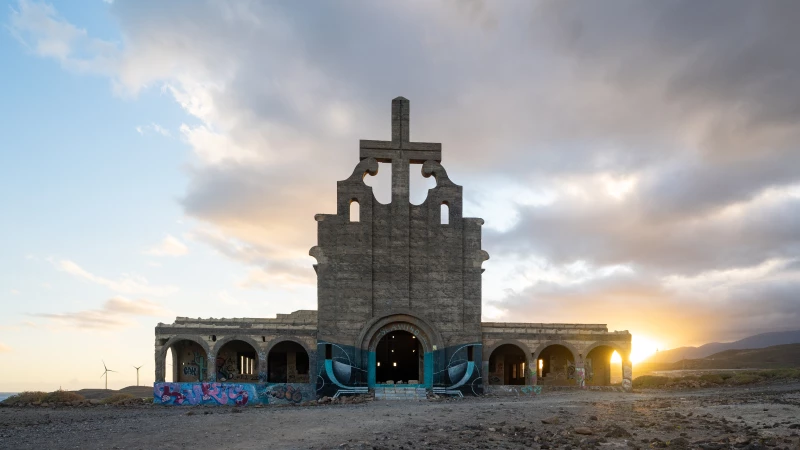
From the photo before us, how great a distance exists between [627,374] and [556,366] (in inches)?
191

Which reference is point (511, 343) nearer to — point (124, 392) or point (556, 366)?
point (556, 366)

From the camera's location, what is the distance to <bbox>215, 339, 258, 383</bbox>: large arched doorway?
44250 millimetres

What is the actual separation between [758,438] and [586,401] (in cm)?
1248

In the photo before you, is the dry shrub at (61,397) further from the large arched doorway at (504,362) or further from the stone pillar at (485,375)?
the large arched doorway at (504,362)

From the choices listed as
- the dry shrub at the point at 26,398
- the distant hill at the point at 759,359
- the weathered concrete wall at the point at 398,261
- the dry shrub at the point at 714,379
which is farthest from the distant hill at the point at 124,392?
the distant hill at the point at 759,359

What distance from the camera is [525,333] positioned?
43.6 m

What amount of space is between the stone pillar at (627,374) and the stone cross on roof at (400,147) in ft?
58.3

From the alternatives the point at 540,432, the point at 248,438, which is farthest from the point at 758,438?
the point at 248,438

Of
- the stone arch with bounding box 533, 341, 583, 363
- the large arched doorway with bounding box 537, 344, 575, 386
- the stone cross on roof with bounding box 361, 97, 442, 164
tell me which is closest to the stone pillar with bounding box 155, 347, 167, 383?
the stone cross on roof with bounding box 361, 97, 442, 164

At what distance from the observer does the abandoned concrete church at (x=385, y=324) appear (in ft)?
134

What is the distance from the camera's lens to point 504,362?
4766 centimetres

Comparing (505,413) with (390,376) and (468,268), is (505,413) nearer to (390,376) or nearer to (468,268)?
(468,268)

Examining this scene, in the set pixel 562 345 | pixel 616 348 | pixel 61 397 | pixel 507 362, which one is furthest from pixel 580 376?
pixel 61 397

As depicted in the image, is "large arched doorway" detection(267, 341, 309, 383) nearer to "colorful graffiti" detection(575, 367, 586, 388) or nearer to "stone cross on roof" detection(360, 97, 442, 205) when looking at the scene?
"stone cross on roof" detection(360, 97, 442, 205)
